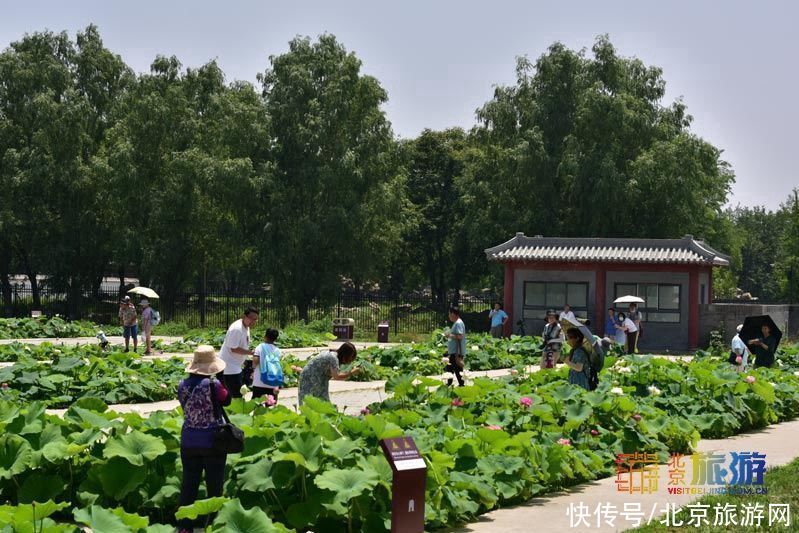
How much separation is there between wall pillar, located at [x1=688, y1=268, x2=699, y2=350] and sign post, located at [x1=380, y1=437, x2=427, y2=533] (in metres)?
29.5

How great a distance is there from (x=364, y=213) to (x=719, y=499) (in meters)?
37.8

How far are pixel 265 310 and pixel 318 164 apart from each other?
7.39m

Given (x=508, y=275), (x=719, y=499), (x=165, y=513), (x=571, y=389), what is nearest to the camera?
(x=165, y=513)

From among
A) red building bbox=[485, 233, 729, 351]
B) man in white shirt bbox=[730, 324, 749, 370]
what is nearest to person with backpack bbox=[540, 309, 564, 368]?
man in white shirt bbox=[730, 324, 749, 370]

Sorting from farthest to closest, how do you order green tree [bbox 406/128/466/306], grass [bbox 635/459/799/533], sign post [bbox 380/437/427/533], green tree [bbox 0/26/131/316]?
green tree [bbox 406/128/466/306] < green tree [bbox 0/26/131/316] < grass [bbox 635/459/799/533] < sign post [bbox 380/437/427/533]

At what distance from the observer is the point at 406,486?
730cm

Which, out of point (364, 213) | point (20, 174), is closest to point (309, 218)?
point (364, 213)

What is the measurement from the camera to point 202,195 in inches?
1950

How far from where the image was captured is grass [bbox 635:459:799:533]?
798 cm

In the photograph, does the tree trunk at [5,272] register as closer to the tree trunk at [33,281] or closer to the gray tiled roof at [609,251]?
the tree trunk at [33,281]

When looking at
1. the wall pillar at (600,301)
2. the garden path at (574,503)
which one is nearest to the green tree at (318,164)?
the wall pillar at (600,301)

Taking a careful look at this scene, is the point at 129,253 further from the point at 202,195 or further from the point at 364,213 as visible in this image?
the point at 364,213

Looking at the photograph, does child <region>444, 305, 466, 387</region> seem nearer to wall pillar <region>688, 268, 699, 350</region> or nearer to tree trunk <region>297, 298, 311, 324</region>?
wall pillar <region>688, 268, 699, 350</region>

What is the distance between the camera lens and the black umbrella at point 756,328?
19328 millimetres
